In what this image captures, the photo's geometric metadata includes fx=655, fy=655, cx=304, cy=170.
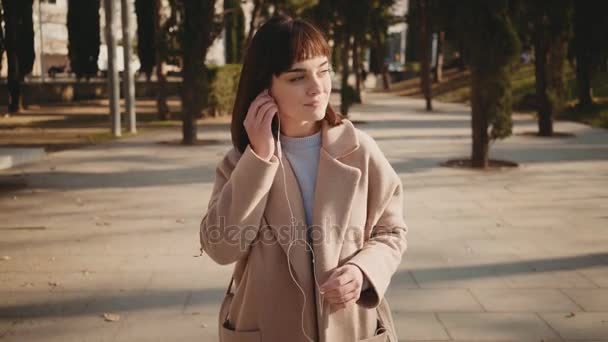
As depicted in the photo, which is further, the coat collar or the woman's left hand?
the coat collar

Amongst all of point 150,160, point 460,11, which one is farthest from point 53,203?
point 460,11

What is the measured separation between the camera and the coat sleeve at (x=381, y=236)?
1966 mm

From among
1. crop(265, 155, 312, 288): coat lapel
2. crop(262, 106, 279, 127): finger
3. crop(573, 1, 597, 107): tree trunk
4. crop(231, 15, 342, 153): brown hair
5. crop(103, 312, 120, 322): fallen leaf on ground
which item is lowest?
crop(103, 312, 120, 322): fallen leaf on ground

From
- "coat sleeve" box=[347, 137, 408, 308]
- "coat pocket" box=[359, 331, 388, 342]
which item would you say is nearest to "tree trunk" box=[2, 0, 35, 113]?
"coat sleeve" box=[347, 137, 408, 308]

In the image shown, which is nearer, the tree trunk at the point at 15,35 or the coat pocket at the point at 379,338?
the coat pocket at the point at 379,338

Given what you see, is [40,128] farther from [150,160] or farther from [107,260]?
[107,260]

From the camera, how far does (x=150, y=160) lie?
12703 millimetres

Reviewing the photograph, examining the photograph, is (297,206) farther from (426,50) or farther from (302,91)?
(426,50)

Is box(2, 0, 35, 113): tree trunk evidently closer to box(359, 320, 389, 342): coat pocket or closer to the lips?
the lips

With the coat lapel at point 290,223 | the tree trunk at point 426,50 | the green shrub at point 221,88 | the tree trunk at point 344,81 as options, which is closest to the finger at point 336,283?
the coat lapel at point 290,223

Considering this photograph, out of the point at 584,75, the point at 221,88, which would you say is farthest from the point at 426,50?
the point at 221,88

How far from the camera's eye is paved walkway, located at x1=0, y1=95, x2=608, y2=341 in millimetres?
4496

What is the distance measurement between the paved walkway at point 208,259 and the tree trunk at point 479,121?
1.71ft

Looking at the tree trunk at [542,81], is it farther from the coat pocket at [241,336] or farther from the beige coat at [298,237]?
the coat pocket at [241,336]
